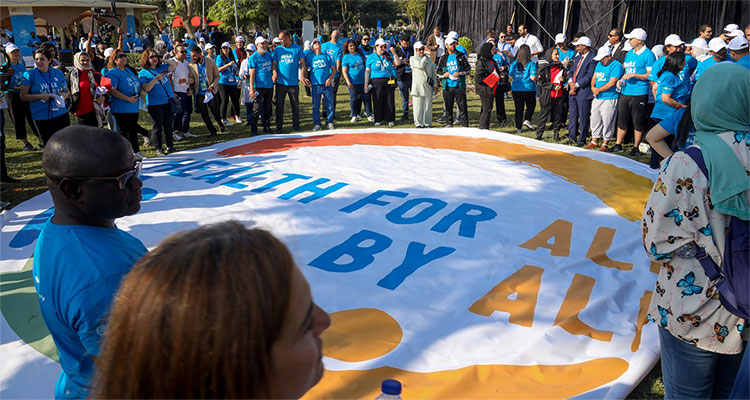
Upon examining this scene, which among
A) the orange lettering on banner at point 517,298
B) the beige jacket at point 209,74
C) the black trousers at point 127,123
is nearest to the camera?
the orange lettering on banner at point 517,298

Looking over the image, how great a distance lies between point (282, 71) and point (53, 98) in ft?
14.2

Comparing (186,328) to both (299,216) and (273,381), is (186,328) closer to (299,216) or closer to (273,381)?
(273,381)

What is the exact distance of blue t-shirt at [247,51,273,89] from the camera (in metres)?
10.6

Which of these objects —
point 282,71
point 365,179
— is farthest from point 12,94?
point 365,179

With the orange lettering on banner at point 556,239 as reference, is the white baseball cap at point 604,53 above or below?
above

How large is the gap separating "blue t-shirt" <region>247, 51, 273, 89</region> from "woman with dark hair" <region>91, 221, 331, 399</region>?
33.4 feet

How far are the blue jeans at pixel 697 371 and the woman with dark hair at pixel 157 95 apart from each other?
8.02m

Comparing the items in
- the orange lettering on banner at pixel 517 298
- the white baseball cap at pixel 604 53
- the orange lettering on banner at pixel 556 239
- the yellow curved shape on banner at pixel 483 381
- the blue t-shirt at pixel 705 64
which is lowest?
the yellow curved shape on banner at pixel 483 381

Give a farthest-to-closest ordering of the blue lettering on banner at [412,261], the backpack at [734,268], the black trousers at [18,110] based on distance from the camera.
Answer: the black trousers at [18,110]
the blue lettering on banner at [412,261]
the backpack at [734,268]

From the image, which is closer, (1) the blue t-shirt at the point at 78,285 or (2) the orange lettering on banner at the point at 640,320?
(1) the blue t-shirt at the point at 78,285

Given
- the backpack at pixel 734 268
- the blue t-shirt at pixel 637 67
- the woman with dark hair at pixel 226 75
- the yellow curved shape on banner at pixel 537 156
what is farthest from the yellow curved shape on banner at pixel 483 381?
the woman with dark hair at pixel 226 75

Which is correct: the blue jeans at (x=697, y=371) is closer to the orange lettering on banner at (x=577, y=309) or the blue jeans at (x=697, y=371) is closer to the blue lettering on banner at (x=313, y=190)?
the orange lettering on banner at (x=577, y=309)

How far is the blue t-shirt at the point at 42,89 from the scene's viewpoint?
308 inches

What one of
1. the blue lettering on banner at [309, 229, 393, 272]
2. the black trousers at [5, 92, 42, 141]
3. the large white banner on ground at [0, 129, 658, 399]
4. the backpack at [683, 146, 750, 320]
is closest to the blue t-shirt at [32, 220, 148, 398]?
the large white banner on ground at [0, 129, 658, 399]
